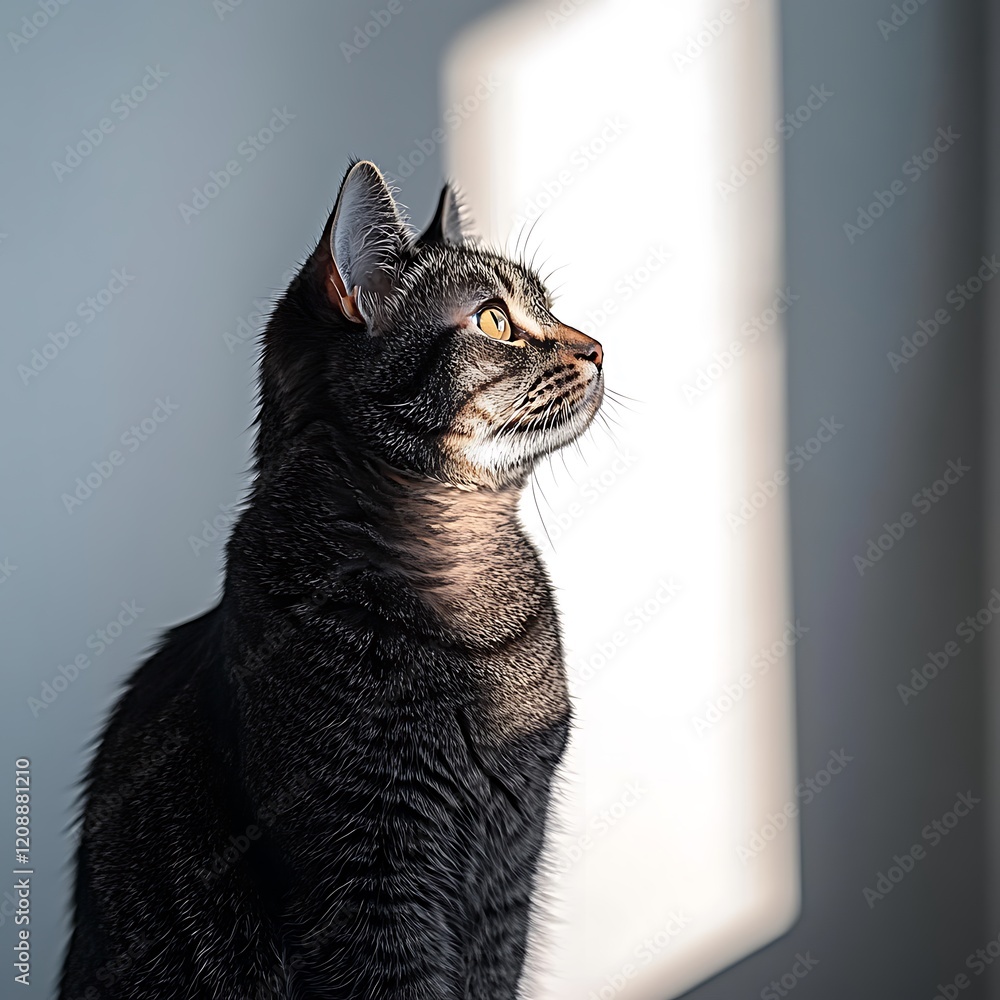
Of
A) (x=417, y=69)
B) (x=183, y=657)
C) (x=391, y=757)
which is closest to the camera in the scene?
(x=391, y=757)

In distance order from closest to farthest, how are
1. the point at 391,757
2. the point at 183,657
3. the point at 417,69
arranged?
1. the point at 391,757
2. the point at 183,657
3. the point at 417,69

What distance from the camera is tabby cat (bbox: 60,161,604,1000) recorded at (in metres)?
0.98

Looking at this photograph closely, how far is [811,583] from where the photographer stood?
1.59m

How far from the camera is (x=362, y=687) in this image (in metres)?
1.02

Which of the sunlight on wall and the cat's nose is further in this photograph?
the sunlight on wall

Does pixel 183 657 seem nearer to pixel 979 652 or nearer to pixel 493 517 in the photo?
pixel 493 517

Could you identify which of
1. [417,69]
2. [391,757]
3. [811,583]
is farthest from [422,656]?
[417,69]

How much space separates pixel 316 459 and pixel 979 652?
3.95 feet

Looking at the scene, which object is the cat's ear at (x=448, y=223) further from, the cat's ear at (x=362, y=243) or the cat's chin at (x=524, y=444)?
the cat's chin at (x=524, y=444)

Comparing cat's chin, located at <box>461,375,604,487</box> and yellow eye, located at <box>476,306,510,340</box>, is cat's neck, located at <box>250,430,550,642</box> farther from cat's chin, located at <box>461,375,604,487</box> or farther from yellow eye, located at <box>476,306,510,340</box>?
yellow eye, located at <box>476,306,510,340</box>

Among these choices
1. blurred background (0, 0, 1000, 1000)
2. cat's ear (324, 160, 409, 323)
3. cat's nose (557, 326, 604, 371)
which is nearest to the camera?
cat's ear (324, 160, 409, 323)

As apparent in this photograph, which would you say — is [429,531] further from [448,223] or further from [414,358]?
[448,223]

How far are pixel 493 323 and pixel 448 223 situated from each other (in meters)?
0.26

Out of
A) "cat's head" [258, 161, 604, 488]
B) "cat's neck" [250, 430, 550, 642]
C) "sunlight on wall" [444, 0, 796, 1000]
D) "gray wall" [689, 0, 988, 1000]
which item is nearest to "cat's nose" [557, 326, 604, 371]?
"cat's head" [258, 161, 604, 488]
